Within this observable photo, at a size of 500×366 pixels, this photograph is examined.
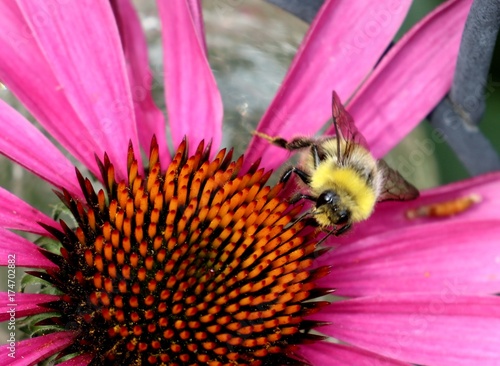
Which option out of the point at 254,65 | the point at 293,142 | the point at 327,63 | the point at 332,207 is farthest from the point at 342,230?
the point at 254,65

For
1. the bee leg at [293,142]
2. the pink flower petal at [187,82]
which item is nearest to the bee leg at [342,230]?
the bee leg at [293,142]

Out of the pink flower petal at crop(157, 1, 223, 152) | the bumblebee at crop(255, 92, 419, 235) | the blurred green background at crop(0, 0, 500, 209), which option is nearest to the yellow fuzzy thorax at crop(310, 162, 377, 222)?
the bumblebee at crop(255, 92, 419, 235)

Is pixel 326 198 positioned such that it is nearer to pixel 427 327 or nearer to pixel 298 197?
pixel 298 197

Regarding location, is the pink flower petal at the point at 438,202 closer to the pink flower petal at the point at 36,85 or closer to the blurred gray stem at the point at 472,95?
the blurred gray stem at the point at 472,95

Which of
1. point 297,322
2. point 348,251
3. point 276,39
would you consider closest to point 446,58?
point 348,251

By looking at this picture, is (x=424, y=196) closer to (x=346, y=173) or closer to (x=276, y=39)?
(x=346, y=173)

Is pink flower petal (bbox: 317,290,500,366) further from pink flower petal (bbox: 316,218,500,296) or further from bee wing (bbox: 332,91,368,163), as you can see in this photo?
bee wing (bbox: 332,91,368,163)

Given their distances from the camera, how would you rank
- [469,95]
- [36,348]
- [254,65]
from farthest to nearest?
[254,65]
[469,95]
[36,348]
